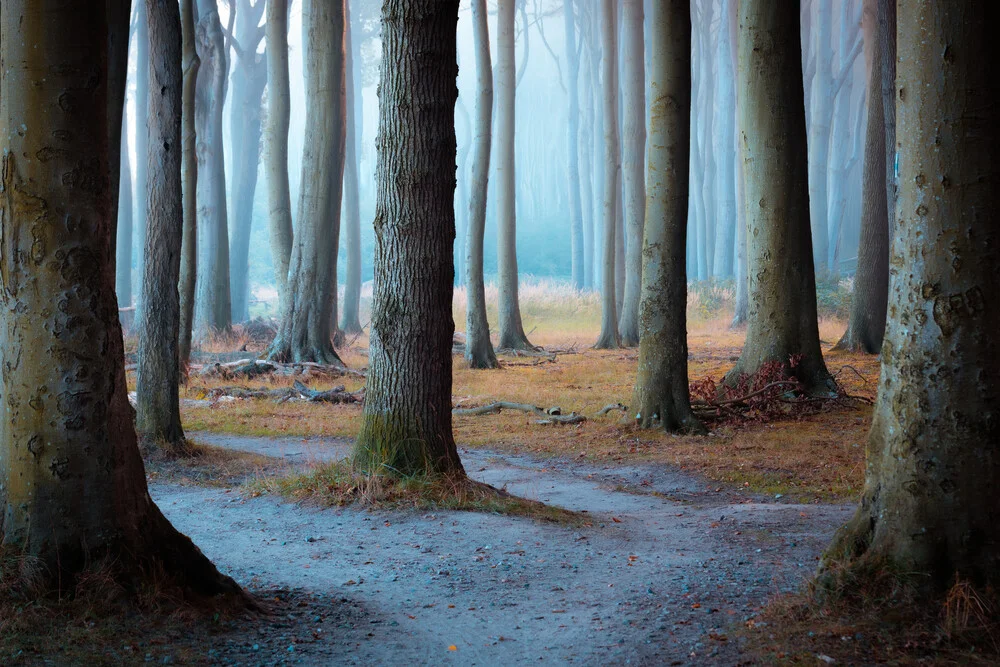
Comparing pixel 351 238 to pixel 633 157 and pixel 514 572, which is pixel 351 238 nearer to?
pixel 633 157

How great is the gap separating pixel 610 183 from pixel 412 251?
59.4ft

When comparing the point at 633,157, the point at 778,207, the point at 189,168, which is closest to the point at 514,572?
the point at 778,207

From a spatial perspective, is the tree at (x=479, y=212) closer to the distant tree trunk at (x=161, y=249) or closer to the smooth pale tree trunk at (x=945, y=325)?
the distant tree trunk at (x=161, y=249)

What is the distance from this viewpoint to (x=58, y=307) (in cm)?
389

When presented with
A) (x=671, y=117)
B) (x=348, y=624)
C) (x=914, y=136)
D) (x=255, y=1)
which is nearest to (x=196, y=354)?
(x=671, y=117)

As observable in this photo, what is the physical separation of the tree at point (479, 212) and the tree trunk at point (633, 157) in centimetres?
508

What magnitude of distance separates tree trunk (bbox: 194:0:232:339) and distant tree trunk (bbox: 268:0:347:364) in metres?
5.28

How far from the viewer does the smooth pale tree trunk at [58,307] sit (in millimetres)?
3826

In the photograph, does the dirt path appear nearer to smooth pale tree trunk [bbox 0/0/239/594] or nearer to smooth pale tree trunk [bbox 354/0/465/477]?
smooth pale tree trunk [bbox 354/0/465/477]

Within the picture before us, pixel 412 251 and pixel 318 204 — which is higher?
pixel 318 204

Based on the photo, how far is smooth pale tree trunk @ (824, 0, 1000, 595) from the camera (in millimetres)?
3992

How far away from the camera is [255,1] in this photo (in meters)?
35.8

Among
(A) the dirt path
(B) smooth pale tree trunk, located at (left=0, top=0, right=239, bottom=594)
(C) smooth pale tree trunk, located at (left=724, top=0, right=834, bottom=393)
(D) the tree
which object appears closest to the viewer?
(B) smooth pale tree trunk, located at (left=0, top=0, right=239, bottom=594)

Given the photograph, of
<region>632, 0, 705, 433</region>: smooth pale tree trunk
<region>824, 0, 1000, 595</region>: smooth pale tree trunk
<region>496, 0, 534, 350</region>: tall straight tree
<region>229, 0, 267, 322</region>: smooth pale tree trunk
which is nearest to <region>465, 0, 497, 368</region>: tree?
<region>496, 0, 534, 350</region>: tall straight tree
